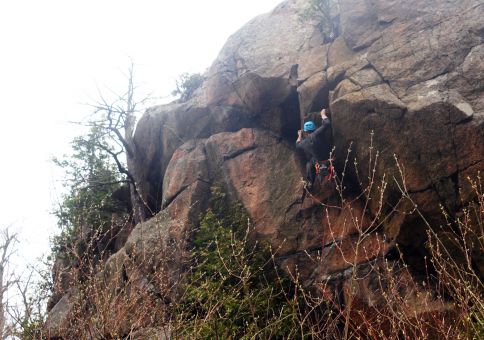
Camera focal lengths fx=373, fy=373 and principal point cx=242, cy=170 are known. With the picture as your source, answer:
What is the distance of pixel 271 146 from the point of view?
37.6 ft

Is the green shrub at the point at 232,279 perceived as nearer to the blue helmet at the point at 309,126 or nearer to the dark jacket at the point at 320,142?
the dark jacket at the point at 320,142

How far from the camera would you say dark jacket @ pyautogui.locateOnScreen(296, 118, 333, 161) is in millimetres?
9617

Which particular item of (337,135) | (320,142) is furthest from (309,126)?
(337,135)

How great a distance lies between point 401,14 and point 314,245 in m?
7.14

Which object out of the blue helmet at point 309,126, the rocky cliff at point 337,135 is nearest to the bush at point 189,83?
the rocky cliff at point 337,135

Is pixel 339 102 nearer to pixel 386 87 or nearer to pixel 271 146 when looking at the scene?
pixel 386 87

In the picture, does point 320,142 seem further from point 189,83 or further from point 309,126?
point 189,83

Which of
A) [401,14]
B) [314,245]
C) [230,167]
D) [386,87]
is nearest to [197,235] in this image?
[230,167]

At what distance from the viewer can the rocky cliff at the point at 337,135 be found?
8.00 meters

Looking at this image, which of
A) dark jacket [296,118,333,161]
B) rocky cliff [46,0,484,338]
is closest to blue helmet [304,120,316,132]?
dark jacket [296,118,333,161]

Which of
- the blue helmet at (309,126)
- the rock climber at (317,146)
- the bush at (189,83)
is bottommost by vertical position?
the rock climber at (317,146)

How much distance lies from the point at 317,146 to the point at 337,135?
1.89 feet

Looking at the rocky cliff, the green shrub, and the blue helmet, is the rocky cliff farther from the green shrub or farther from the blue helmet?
the blue helmet

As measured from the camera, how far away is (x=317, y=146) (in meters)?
9.71
